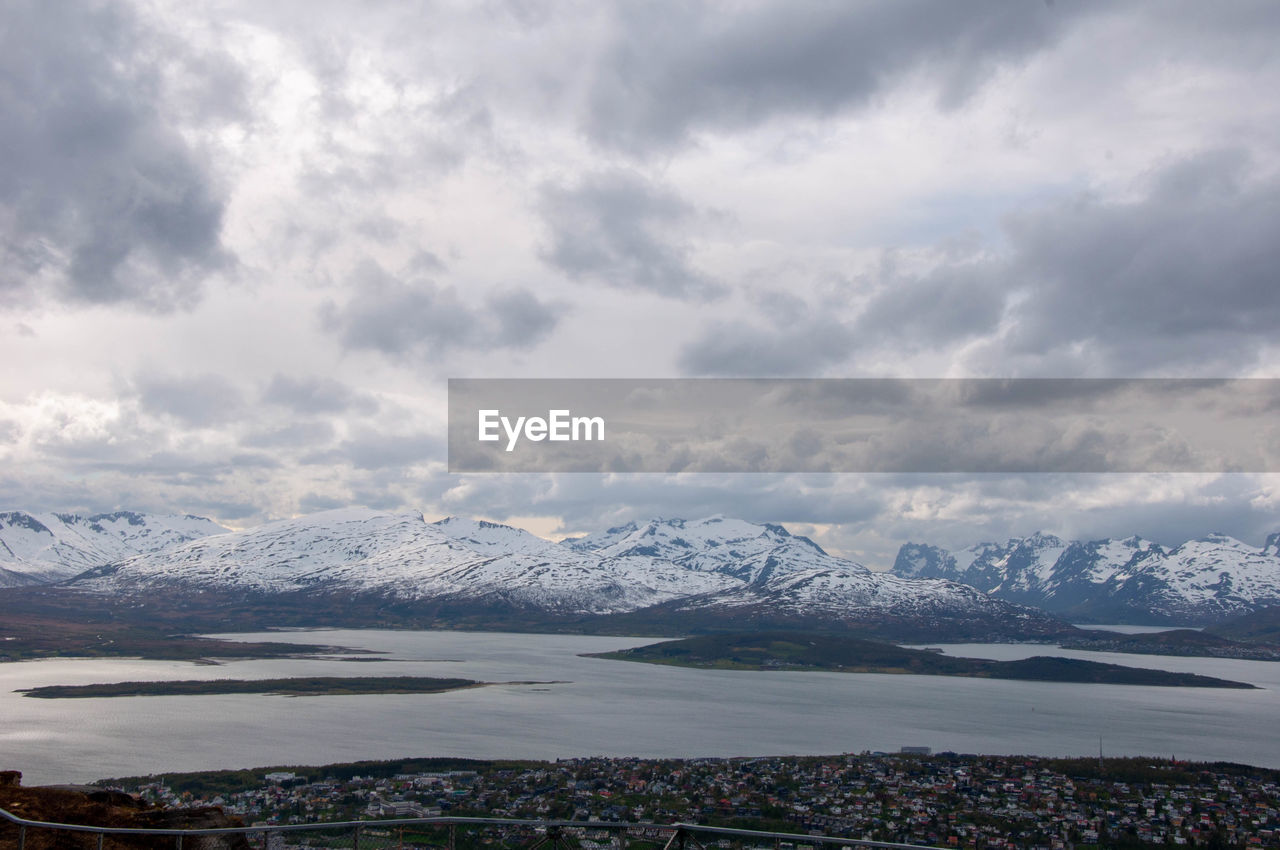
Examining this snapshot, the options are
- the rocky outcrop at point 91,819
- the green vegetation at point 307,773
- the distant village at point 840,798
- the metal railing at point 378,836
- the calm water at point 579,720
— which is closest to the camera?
the metal railing at point 378,836

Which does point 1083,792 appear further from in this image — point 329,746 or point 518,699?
point 518,699

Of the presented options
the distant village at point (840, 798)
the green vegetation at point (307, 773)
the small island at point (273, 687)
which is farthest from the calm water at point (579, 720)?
the distant village at point (840, 798)

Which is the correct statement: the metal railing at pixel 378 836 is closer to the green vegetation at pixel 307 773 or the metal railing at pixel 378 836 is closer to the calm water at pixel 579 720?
the green vegetation at pixel 307 773

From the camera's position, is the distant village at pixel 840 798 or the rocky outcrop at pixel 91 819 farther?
the distant village at pixel 840 798

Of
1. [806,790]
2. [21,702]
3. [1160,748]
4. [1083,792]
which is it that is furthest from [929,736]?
[21,702]

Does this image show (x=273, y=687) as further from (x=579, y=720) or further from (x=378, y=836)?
(x=378, y=836)

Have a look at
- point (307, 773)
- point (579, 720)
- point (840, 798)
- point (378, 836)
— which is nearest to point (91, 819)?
point (378, 836)

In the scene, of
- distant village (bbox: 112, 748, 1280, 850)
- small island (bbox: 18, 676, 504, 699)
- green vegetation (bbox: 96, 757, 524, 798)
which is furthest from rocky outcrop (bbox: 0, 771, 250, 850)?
small island (bbox: 18, 676, 504, 699)
